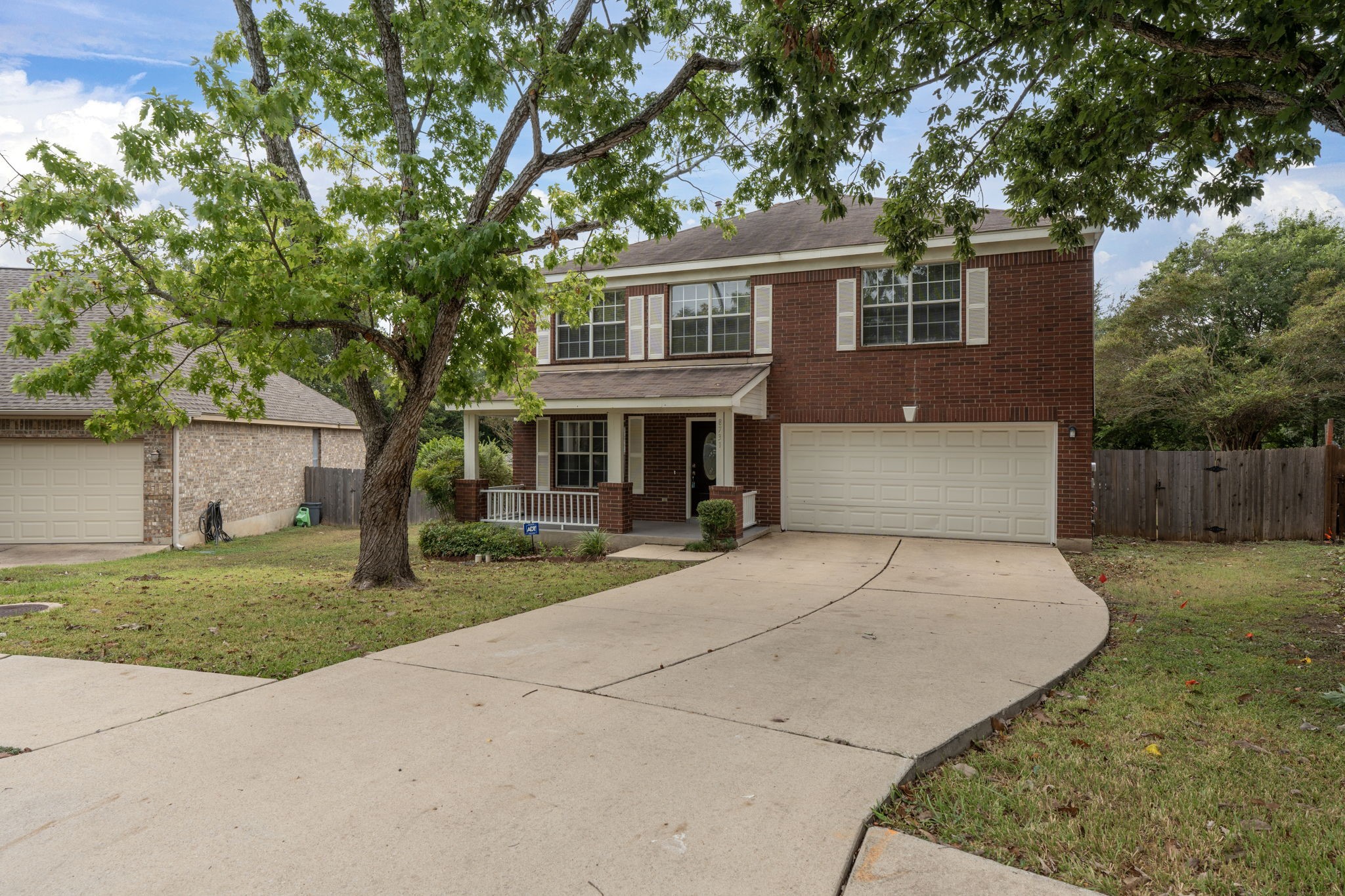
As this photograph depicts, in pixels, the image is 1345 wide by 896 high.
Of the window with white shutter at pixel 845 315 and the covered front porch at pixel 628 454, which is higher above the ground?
the window with white shutter at pixel 845 315

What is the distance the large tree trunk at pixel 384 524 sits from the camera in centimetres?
988

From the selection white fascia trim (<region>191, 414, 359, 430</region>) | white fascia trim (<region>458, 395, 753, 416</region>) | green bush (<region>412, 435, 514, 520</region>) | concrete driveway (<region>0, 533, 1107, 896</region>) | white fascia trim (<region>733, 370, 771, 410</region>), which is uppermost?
white fascia trim (<region>733, 370, 771, 410</region>)

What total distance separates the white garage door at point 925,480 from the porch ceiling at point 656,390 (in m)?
1.57

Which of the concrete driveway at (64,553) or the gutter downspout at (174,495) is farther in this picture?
the gutter downspout at (174,495)

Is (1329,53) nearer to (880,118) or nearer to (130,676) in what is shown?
(880,118)

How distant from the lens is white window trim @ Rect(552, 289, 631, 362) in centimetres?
1647

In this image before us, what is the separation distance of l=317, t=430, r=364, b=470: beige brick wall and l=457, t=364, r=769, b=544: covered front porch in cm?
Result: 821

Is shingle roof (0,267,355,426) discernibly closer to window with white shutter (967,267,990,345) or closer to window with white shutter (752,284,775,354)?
window with white shutter (752,284,775,354)

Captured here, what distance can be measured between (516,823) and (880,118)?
24.8ft

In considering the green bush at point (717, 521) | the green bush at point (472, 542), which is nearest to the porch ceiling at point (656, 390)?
the green bush at point (717, 521)

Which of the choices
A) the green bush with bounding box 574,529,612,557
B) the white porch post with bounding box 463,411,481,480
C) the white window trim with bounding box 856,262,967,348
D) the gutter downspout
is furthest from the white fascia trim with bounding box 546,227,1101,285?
the gutter downspout

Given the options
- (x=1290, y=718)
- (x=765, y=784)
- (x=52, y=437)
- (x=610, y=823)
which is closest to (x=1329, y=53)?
(x=1290, y=718)

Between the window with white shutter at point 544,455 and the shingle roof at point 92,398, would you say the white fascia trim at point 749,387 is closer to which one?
the window with white shutter at point 544,455

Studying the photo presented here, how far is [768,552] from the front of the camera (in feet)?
41.4
